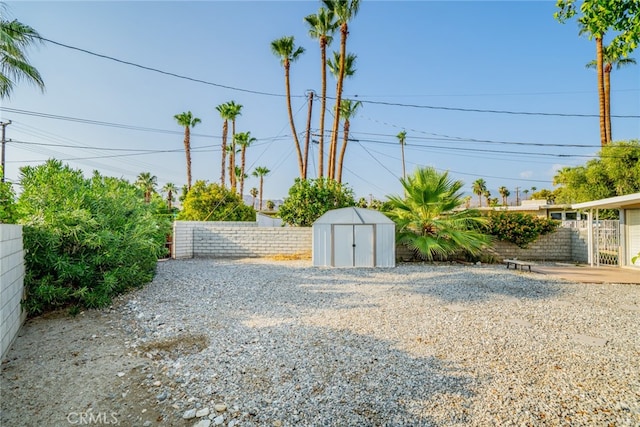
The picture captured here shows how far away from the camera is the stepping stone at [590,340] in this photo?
3889 mm

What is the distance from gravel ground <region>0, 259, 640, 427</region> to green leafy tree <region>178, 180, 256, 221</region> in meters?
9.83

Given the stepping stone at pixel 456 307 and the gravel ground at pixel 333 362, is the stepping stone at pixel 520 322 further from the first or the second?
the stepping stone at pixel 456 307

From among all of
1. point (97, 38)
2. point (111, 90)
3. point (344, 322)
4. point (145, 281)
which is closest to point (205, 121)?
point (111, 90)

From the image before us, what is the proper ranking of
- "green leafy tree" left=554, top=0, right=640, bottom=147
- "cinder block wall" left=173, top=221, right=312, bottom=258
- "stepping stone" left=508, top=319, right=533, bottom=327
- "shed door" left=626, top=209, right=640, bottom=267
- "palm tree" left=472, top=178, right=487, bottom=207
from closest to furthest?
"green leafy tree" left=554, top=0, right=640, bottom=147
"stepping stone" left=508, top=319, right=533, bottom=327
"shed door" left=626, top=209, right=640, bottom=267
"cinder block wall" left=173, top=221, right=312, bottom=258
"palm tree" left=472, top=178, right=487, bottom=207

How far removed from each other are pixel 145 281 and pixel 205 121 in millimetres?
21209

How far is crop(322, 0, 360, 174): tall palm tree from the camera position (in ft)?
49.9

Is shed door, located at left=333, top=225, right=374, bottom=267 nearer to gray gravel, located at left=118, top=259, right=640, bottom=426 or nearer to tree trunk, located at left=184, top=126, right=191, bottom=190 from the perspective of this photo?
gray gravel, located at left=118, top=259, right=640, bottom=426

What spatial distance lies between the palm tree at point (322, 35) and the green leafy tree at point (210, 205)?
471cm

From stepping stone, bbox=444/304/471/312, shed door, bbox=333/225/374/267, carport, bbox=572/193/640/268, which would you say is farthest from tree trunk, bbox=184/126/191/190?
carport, bbox=572/193/640/268

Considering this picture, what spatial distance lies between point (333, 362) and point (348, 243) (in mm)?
7035

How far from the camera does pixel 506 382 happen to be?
2.88 meters

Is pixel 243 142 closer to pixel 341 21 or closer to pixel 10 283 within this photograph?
pixel 341 21

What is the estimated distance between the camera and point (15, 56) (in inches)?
355

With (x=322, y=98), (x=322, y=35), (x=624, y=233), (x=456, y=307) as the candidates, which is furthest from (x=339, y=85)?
(x=456, y=307)
